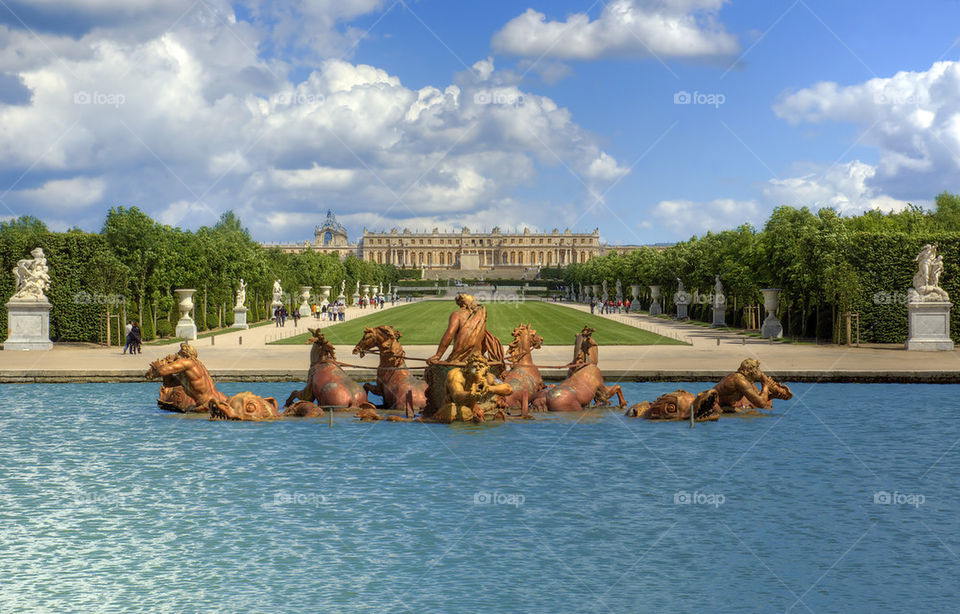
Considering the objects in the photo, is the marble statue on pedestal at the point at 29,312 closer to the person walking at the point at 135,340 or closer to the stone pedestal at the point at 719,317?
the person walking at the point at 135,340

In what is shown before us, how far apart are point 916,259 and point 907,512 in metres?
26.8

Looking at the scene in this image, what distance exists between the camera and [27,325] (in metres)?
33.4

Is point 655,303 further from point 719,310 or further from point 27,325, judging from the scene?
point 27,325

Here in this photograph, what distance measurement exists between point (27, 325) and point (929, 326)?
30.8m

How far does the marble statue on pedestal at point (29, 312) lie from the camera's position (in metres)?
33.2

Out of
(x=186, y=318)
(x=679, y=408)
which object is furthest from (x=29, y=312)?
(x=679, y=408)

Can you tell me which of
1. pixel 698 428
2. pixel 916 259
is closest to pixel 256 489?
pixel 698 428

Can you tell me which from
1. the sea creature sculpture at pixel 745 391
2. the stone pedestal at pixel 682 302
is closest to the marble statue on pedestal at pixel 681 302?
the stone pedestal at pixel 682 302

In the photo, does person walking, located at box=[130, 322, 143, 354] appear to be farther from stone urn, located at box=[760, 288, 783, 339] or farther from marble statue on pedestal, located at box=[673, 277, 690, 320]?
marble statue on pedestal, located at box=[673, 277, 690, 320]

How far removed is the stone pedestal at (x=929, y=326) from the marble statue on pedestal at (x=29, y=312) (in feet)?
96.7

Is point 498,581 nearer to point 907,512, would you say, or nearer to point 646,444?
point 907,512

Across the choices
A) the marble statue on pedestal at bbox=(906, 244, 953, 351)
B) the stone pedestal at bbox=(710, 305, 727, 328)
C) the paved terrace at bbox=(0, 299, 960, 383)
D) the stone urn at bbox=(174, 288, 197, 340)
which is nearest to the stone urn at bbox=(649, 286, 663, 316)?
the stone pedestal at bbox=(710, 305, 727, 328)

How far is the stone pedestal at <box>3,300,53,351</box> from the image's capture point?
3319cm

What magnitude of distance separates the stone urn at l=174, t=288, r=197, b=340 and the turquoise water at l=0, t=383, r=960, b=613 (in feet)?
71.9
